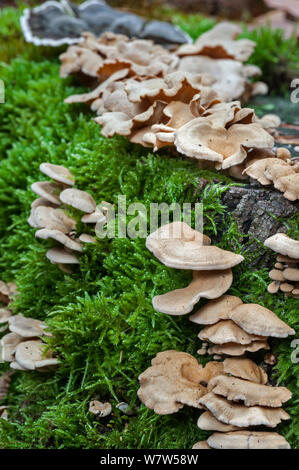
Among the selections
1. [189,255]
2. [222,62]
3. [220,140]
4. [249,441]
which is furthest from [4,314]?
[222,62]

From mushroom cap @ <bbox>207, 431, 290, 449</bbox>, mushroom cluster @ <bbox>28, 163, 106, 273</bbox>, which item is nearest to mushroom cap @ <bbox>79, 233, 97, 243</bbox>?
mushroom cluster @ <bbox>28, 163, 106, 273</bbox>

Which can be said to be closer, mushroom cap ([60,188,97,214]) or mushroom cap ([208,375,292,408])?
mushroom cap ([208,375,292,408])

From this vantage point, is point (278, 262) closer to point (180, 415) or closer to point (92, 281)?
point (180, 415)

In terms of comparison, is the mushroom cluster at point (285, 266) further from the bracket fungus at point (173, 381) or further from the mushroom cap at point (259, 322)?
the bracket fungus at point (173, 381)

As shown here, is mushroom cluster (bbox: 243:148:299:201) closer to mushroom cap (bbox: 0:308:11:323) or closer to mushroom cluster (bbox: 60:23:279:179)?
mushroom cluster (bbox: 60:23:279:179)

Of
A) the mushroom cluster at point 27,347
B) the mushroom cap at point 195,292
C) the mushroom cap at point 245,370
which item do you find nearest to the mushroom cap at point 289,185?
the mushroom cap at point 195,292

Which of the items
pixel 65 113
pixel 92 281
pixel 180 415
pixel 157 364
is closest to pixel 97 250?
pixel 92 281

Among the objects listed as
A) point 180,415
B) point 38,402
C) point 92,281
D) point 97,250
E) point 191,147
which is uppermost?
point 191,147
